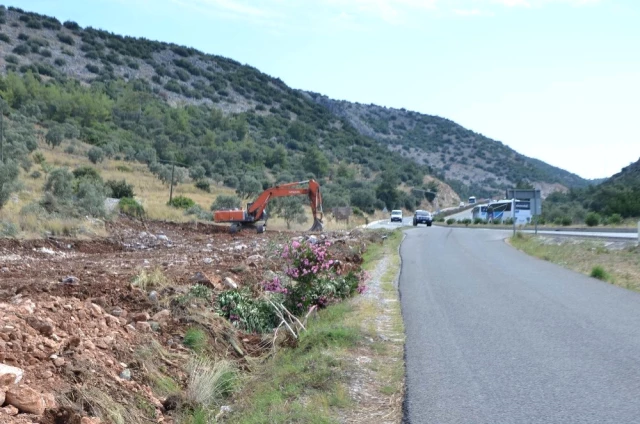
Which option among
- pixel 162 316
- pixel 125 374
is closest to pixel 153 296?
pixel 162 316

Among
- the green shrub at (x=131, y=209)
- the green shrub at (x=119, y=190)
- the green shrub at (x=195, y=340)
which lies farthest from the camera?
the green shrub at (x=119, y=190)

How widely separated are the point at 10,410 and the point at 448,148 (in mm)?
173074

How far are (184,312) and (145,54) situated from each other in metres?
104

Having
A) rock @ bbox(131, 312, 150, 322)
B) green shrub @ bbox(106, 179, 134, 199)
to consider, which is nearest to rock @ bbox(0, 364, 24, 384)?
rock @ bbox(131, 312, 150, 322)

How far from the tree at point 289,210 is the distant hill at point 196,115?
1606cm

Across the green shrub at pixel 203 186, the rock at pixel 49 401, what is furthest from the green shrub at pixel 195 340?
the green shrub at pixel 203 186

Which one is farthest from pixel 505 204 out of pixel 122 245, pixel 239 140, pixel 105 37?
pixel 105 37

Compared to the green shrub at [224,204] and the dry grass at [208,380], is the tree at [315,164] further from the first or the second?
the dry grass at [208,380]

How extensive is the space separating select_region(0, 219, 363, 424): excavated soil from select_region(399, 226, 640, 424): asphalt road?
2.91 m

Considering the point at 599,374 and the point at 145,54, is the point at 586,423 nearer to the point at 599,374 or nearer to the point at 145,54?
the point at 599,374

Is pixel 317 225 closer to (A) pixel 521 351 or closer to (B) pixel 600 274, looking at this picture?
(B) pixel 600 274

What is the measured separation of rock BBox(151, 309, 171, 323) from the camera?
35.4 ft

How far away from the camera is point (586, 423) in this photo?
634cm

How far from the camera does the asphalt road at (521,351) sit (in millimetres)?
6840
